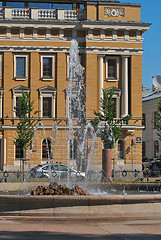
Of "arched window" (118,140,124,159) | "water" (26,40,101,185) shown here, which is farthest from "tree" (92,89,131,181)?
"arched window" (118,140,124,159)

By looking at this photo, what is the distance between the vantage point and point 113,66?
49469 mm

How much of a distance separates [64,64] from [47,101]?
3.72 meters

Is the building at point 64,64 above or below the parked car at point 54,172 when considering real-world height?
above

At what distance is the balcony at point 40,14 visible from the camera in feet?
157

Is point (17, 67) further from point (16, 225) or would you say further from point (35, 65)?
point (16, 225)

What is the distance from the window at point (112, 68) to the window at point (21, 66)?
24.5 feet

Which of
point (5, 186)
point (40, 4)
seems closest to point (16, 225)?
point (5, 186)

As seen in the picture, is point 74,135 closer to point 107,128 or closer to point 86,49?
point 86,49

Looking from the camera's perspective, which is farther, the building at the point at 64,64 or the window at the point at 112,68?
the window at the point at 112,68

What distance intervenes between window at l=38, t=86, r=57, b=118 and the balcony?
6507 millimetres

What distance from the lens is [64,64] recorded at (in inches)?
1908

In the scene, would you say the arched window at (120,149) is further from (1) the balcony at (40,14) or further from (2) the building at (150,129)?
(2) the building at (150,129)

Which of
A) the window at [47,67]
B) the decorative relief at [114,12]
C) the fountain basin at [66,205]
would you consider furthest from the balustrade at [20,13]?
the fountain basin at [66,205]

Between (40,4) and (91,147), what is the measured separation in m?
14.7
